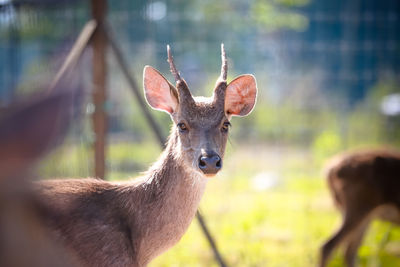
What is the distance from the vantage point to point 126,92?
9273 millimetres

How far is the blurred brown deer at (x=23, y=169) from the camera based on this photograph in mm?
1239

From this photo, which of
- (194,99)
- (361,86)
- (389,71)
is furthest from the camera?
(361,86)

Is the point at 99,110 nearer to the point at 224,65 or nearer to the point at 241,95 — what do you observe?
the point at 241,95

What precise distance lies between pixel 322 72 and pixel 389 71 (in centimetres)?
127

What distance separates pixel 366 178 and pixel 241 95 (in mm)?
2921

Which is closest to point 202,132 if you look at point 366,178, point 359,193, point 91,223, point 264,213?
point 91,223

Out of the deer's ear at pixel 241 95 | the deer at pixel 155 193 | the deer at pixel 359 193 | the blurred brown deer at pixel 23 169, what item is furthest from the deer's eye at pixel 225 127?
the deer at pixel 359 193

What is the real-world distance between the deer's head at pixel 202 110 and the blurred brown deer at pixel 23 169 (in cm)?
178

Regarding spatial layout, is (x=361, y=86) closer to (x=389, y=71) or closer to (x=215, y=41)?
(x=389, y=71)

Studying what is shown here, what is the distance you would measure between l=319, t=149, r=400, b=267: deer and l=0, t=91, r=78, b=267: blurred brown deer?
4.75 m

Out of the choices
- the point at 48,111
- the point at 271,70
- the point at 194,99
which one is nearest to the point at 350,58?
the point at 271,70

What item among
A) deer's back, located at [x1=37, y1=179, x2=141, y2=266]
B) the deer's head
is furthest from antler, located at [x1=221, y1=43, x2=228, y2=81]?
deer's back, located at [x1=37, y1=179, x2=141, y2=266]

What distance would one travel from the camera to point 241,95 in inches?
143

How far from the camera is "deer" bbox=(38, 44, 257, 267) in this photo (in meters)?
2.82
